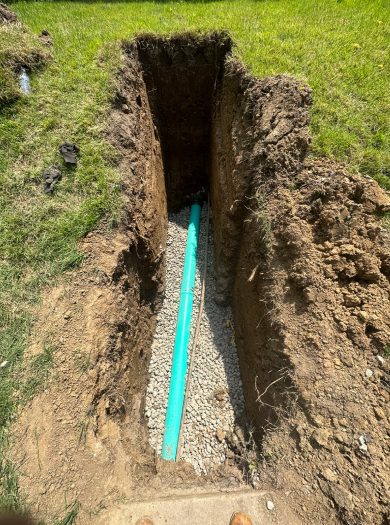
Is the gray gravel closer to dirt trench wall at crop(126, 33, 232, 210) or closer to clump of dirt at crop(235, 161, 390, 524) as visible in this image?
clump of dirt at crop(235, 161, 390, 524)

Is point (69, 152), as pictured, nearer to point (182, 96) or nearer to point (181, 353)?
point (182, 96)

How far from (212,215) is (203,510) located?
15.6 feet

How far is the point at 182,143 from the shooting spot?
19.9ft

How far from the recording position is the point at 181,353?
13.8ft

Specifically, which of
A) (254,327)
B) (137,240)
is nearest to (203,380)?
(254,327)

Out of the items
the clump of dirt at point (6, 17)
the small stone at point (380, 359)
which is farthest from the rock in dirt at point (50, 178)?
the small stone at point (380, 359)

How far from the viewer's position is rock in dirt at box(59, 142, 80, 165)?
370 cm

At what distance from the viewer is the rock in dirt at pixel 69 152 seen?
3.70 meters

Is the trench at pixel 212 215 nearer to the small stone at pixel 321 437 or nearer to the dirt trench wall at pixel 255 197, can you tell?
the dirt trench wall at pixel 255 197

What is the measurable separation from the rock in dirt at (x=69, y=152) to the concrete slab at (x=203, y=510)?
12.5 feet

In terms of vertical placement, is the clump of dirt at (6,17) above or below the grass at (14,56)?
above

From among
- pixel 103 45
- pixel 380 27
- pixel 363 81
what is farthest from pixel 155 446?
pixel 380 27

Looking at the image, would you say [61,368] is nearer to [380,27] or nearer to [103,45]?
[103,45]

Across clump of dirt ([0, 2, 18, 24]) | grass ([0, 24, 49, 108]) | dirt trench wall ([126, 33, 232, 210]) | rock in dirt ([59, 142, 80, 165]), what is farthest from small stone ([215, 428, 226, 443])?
clump of dirt ([0, 2, 18, 24])
